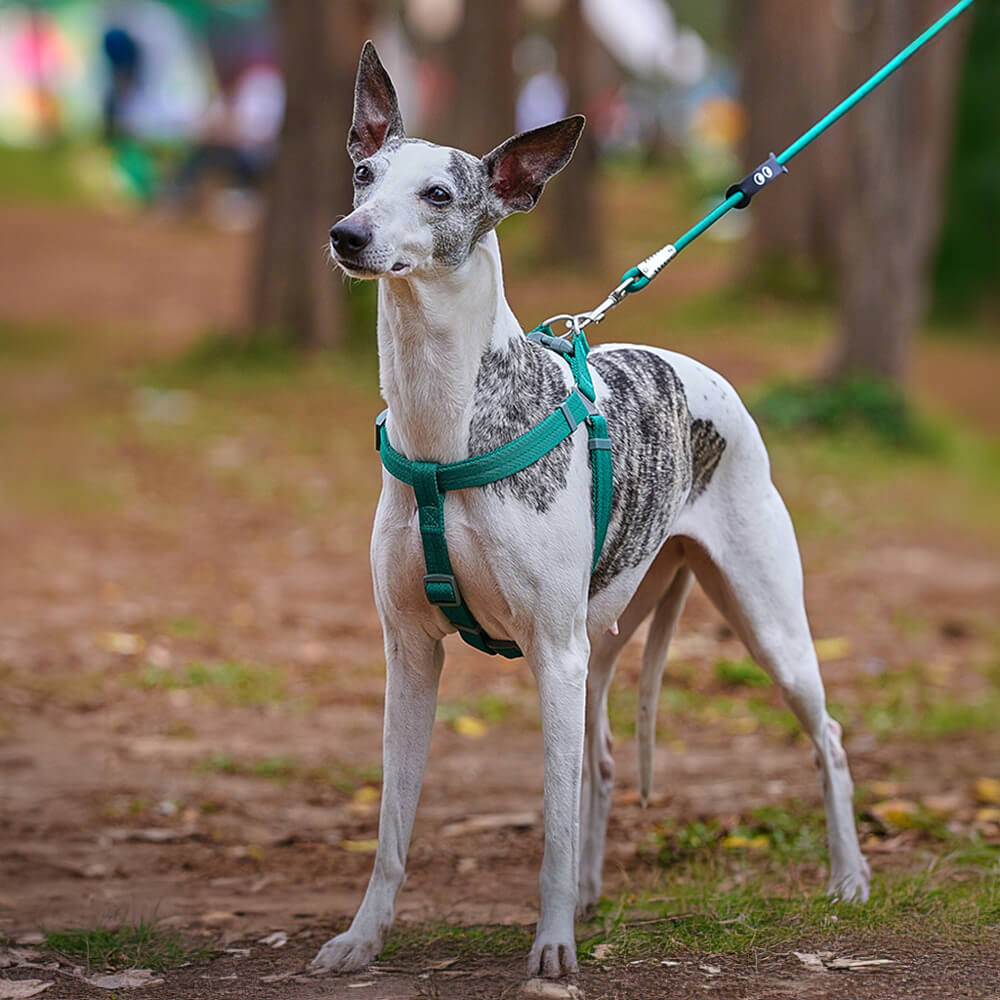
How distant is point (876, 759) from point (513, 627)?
314 cm

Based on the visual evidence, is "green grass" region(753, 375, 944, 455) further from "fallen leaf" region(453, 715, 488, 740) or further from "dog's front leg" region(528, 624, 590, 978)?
"dog's front leg" region(528, 624, 590, 978)

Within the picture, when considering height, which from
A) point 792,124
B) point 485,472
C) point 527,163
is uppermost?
point 792,124

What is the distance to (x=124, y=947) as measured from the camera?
4.25 metres

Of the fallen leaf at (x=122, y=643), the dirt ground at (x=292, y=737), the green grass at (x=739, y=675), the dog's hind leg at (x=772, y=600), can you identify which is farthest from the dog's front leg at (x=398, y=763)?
the fallen leaf at (x=122, y=643)

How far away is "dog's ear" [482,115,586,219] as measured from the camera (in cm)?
379

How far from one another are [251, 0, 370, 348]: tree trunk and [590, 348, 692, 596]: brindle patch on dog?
36.5 ft

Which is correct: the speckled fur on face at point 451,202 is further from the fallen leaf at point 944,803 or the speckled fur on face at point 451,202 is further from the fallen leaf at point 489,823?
the fallen leaf at point 944,803

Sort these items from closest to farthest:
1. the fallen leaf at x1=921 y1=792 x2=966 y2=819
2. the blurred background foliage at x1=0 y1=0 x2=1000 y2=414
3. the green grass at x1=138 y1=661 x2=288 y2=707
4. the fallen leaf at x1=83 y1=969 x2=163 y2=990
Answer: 1. the fallen leaf at x1=83 y1=969 x2=163 y2=990
2. the fallen leaf at x1=921 y1=792 x2=966 y2=819
3. the green grass at x1=138 y1=661 x2=288 y2=707
4. the blurred background foliage at x1=0 y1=0 x2=1000 y2=414

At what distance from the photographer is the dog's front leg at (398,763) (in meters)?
4.15

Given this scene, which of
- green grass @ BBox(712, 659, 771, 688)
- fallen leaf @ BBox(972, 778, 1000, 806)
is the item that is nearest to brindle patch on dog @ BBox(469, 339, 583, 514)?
fallen leaf @ BBox(972, 778, 1000, 806)

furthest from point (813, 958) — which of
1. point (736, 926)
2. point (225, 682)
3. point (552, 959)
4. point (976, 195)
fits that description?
point (976, 195)

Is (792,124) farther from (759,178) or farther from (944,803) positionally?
(759,178)

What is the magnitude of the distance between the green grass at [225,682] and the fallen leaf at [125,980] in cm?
325

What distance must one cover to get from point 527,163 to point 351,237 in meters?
0.58
